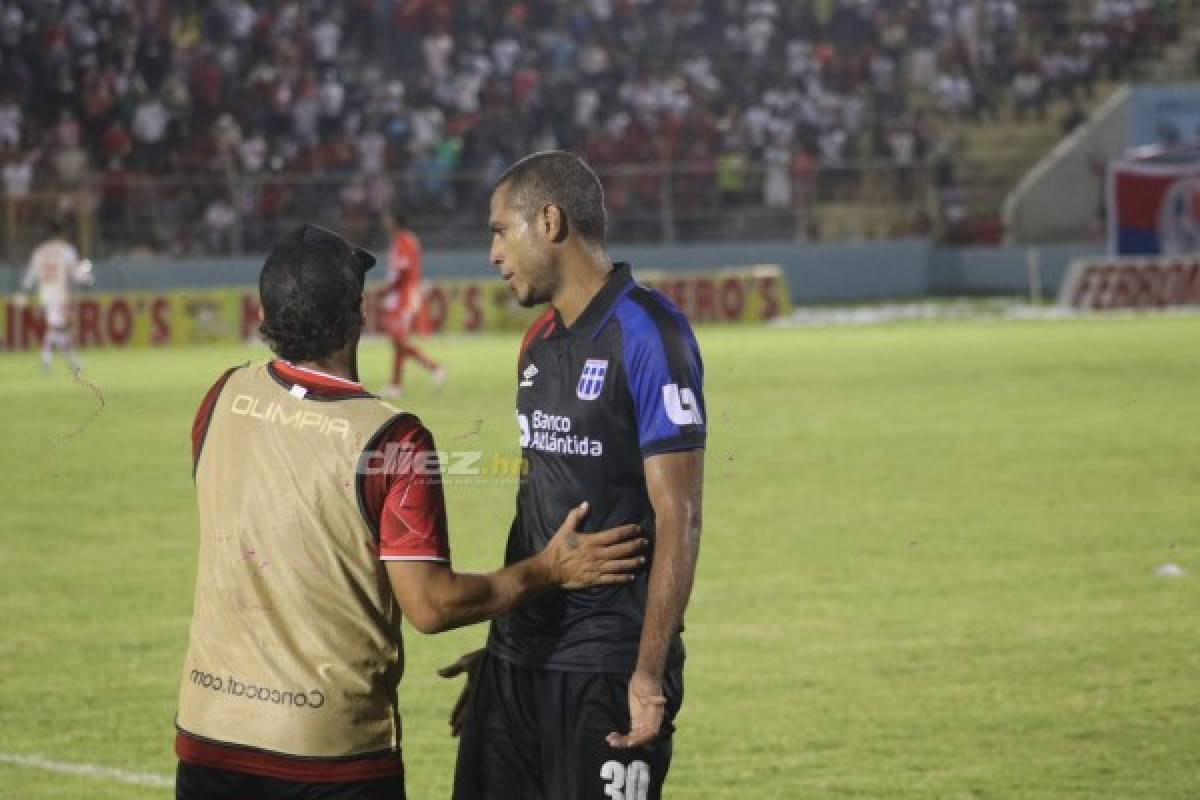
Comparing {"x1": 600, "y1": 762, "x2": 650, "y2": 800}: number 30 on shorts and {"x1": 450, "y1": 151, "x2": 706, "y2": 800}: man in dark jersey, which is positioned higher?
{"x1": 450, "y1": 151, "x2": 706, "y2": 800}: man in dark jersey

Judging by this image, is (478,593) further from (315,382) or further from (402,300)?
(402,300)

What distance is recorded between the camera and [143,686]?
9.65m

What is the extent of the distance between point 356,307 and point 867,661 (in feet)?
19.3

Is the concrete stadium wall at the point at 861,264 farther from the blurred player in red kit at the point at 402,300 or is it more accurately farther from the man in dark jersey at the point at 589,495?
the man in dark jersey at the point at 589,495

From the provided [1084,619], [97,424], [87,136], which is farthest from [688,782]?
[87,136]

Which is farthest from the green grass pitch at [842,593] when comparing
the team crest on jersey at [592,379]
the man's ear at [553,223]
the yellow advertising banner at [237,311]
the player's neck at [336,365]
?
the yellow advertising banner at [237,311]

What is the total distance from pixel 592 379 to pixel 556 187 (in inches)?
17.8

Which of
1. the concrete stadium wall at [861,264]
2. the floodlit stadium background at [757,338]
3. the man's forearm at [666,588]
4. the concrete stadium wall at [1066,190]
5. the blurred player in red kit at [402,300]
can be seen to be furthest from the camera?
the concrete stadium wall at [1066,190]

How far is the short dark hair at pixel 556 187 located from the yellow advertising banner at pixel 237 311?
27174mm

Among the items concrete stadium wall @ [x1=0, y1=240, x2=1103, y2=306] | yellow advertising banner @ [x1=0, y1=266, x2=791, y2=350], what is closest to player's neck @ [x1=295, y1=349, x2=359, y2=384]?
yellow advertising banner @ [x1=0, y1=266, x2=791, y2=350]

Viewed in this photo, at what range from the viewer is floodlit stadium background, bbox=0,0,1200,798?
360 inches

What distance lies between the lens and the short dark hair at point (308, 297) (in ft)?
14.6

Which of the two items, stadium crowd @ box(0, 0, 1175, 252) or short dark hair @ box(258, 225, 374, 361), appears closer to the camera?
short dark hair @ box(258, 225, 374, 361)

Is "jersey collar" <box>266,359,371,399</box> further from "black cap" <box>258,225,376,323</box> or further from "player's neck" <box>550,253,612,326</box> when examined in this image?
"player's neck" <box>550,253,612,326</box>
